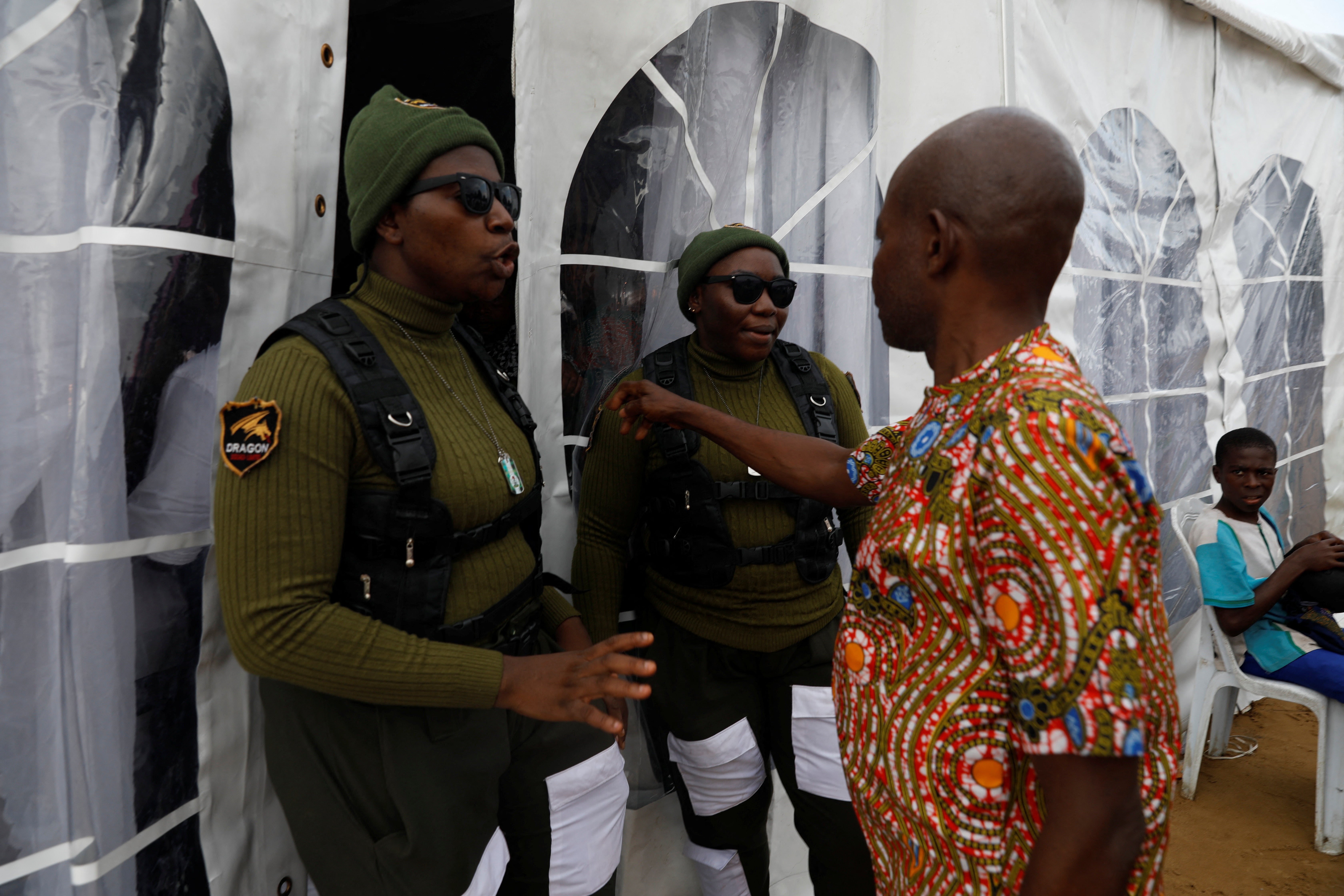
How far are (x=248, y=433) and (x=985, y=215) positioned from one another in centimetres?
108

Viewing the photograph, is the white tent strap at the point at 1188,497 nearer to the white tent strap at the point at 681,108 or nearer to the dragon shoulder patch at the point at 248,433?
the white tent strap at the point at 681,108

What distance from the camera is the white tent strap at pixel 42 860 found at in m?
1.31


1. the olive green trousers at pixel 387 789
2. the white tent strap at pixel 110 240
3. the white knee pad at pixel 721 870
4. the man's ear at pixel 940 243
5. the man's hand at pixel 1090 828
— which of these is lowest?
the white knee pad at pixel 721 870

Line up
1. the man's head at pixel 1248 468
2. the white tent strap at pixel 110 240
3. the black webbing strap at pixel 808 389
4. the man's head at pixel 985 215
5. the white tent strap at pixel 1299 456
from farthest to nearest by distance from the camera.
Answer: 1. the white tent strap at pixel 1299 456
2. the man's head at pixel 1248 468
3. the black webbing strap at pixel 808 389
4. the white tent strap at pixel 110 240
5. the man's head at pixel 985 215

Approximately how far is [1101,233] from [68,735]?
4.16m

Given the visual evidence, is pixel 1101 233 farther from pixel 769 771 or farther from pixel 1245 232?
pixel 769 771

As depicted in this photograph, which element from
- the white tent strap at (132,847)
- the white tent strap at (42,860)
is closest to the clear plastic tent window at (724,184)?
the white tent strap at (132,847)

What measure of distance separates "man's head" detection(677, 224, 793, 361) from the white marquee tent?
0.24 m

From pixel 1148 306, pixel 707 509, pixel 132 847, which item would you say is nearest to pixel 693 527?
pixel 707 509

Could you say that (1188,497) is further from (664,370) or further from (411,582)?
(411,582)

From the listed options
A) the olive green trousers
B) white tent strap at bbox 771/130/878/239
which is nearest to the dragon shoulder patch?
the olive green trousers

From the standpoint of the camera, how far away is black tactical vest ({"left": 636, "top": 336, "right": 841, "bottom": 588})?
195 centimetres

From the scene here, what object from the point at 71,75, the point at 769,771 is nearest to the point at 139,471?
the point at 71,75

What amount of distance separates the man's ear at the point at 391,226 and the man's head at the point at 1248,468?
3.46 meters
